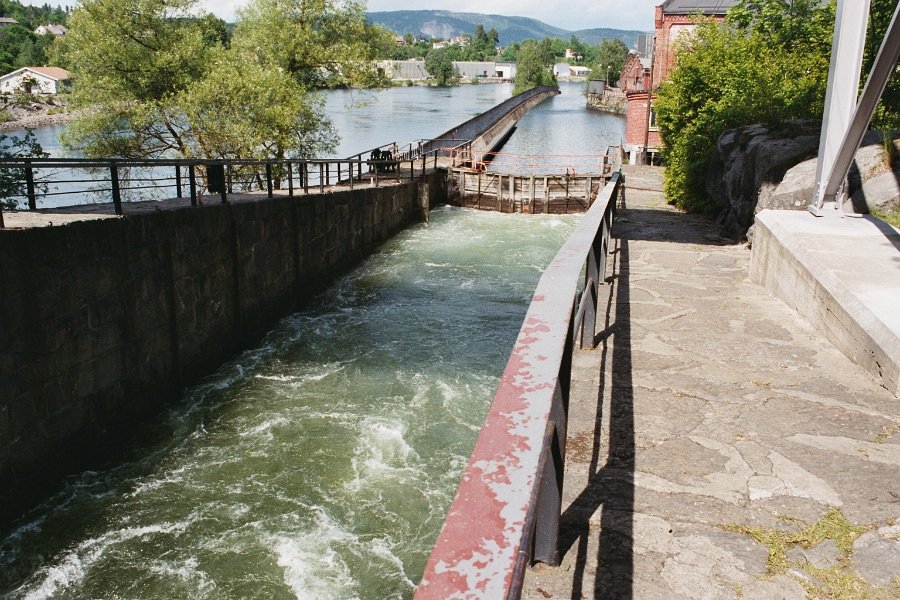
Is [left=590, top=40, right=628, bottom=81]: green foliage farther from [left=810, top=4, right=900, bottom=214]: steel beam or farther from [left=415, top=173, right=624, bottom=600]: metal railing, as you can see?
[left=415, top=173, right=624, bottom=600]: metal railing

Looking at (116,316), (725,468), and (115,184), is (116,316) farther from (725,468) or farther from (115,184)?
(725,468)

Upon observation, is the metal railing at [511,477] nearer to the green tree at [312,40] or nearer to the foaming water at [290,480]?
the foaming water at [290,480]

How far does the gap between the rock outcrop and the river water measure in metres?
5.57

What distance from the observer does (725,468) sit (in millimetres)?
3699

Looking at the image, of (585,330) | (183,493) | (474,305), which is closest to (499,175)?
(474,305)

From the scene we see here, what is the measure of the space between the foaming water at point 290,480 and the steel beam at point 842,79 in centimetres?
615

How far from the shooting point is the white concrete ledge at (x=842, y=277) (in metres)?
4.88

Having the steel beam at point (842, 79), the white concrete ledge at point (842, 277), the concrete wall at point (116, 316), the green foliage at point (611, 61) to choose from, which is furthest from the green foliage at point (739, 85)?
the green foliage at point (611, 61)

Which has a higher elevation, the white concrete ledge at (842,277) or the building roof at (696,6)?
the building roof at (696,6)

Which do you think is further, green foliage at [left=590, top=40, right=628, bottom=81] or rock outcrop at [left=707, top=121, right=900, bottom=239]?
green foliage at [left=590, top=40, right=628, bottom=81]

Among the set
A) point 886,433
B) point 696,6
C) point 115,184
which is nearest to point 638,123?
point 696,6

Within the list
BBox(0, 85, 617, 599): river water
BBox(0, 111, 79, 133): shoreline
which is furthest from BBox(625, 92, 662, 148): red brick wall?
BBox(0, 111, 79, 133): shoreline

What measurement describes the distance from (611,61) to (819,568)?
516 ft

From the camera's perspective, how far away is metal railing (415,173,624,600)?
1.11m
